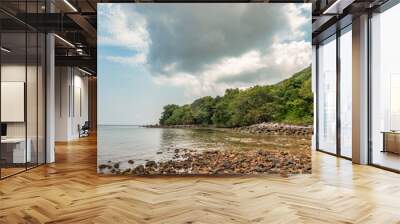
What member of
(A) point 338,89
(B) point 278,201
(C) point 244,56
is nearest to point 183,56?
(C) point 244,56

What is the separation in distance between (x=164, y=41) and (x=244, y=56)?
1363 millimetres

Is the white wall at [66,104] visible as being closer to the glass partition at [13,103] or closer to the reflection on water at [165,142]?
the glass partition at [13,103]

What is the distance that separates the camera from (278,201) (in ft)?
14.5

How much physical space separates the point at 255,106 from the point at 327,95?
422 cm

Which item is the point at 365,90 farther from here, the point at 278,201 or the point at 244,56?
the point at 278,201

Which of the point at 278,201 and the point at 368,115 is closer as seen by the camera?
the point at 278,201

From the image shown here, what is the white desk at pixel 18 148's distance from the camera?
602 centimetres

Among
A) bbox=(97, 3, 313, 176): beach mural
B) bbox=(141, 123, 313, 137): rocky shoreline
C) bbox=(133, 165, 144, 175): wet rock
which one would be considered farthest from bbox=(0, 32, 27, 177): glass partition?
bbox=(141, 123, 313, 137): rocky shoreline

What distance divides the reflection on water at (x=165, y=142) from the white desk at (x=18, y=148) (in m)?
1.42

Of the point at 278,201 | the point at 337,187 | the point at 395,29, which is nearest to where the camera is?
the point at 278,201

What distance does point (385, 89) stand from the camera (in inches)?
273

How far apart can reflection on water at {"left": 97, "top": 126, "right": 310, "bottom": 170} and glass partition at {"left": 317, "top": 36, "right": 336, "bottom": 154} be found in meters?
3.49

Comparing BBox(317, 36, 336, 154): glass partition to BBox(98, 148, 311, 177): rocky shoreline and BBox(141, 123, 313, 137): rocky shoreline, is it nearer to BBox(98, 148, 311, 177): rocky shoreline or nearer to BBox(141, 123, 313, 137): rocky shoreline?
BBox(141, 123, 313, 137): rocky shoreline

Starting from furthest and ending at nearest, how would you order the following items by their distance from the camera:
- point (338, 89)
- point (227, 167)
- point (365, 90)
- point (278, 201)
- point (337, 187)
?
point (338, 89) → point (365, 90) → point (227, 167) → point (337, 187) → point (278, 201)
